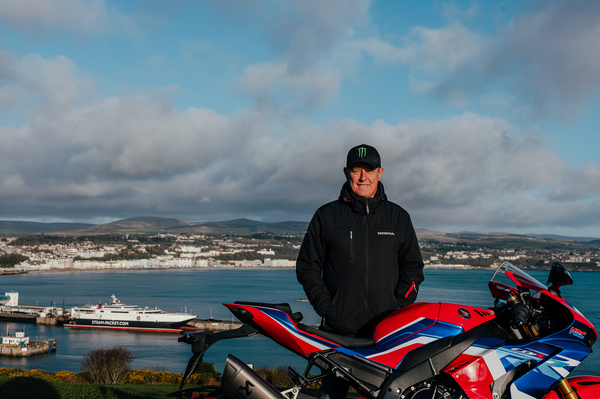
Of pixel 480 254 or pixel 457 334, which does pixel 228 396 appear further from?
pixel 480 254

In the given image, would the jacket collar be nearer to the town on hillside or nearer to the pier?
the pier

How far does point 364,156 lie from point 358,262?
A: 0.81m

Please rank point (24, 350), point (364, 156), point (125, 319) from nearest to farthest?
1. point (364, 156)
2. point (24, 350)
3. point (125, 319)

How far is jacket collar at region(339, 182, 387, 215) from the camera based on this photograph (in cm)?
331

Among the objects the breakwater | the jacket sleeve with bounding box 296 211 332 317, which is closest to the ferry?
the breakwater

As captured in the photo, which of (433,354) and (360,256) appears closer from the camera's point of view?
Result: (433,354)

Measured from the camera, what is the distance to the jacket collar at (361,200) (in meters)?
3.31

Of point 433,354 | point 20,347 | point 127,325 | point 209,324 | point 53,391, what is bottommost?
point 127,325

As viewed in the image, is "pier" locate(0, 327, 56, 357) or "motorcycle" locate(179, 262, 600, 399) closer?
"motorcycle" locate(179, 262, 600, 399)

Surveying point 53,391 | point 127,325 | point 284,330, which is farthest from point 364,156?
point 127,325

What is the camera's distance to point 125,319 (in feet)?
197

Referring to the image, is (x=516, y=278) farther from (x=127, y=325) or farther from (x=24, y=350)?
(x=127, y=325)

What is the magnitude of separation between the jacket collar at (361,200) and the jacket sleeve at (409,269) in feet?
1.07

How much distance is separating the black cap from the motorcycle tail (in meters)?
1.92
